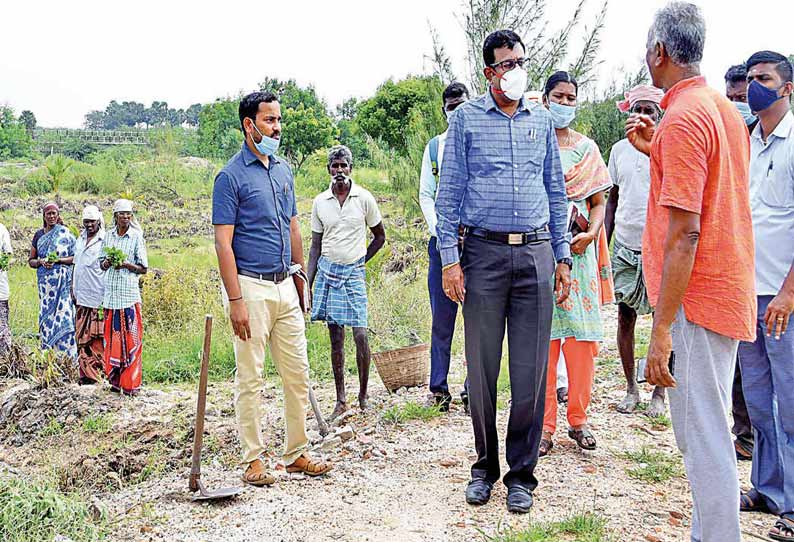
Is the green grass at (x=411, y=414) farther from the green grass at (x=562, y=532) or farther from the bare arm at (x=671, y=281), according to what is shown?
the bare arm at (x=671, y=281)

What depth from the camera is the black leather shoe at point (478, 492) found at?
3.91 m

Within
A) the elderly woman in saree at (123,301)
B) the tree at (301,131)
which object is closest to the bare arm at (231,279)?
the elderly woman in saree at (123,301)

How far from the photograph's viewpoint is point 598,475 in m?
4.32

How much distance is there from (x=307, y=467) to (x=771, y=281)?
9.05ft

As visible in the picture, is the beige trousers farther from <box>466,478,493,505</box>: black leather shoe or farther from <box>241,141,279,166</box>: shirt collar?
<box>466,478,493,505</box>: black leather shoe

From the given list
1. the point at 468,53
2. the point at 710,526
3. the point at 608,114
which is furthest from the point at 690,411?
the point at 608,114

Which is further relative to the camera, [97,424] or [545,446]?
[97,424]

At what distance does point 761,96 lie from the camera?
11.9ft

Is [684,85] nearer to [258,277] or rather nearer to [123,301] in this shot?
[258,277]

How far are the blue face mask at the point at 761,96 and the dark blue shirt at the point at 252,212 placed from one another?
2583 mm

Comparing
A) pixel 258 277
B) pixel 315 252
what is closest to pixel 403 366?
pixel 315 252

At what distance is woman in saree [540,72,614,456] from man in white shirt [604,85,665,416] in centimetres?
55

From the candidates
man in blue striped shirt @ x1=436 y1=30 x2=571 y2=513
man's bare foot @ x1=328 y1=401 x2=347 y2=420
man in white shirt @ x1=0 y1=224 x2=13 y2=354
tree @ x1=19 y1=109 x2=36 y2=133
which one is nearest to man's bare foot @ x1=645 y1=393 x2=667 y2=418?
man in blue striped shirt @ x1=436 y1=30 x2=571 y2=513

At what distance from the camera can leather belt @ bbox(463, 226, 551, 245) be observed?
149 inches
